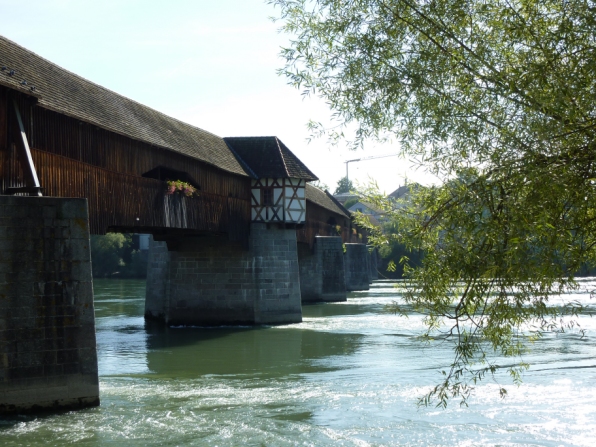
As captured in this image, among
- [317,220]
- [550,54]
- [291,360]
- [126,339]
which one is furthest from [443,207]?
[317,220]

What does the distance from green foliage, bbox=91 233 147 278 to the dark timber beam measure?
1660 inches

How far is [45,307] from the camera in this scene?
8078 mm

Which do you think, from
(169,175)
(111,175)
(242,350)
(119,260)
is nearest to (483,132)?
(111,175)

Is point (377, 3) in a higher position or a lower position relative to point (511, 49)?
higher

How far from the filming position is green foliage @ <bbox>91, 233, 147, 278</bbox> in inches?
2035

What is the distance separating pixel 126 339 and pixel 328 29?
42.0 ft

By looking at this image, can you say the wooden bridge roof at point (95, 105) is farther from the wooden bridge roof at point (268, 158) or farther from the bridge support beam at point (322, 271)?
the bridge support beam at point (322, 271)

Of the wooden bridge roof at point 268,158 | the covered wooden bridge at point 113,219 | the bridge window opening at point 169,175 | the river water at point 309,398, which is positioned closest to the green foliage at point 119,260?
the covered wooden bridge at point 113,219

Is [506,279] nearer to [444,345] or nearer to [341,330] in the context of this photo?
[444,345]

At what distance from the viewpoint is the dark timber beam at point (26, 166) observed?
8.75m

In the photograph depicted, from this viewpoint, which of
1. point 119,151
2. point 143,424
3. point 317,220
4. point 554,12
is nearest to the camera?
point 554,12

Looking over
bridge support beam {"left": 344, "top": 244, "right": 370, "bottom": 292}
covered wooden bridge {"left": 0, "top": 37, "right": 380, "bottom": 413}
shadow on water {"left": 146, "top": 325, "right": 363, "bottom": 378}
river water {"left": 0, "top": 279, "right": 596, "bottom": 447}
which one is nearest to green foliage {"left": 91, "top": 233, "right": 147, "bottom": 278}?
bridge support beam {"left": 344, "top": 244, "right": 370, "bottom": 292}

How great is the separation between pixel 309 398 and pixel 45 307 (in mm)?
3583

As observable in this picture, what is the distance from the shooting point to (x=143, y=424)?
8039 millimetres
